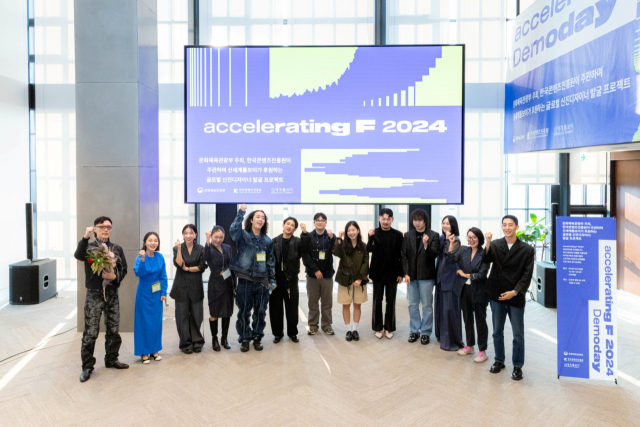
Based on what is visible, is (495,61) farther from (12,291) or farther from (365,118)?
(12,291)

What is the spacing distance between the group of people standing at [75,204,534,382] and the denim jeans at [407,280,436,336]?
11 mm

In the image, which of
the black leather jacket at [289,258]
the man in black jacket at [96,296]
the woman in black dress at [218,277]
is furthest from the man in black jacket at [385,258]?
the man in black jacket at [96,296]

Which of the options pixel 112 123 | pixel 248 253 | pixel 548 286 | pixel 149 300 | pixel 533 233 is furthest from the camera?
pixel 533 233

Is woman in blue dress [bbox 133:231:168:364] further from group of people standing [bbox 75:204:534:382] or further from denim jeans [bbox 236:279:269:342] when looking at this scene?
denim jeans [bbox 236:279:269:342]

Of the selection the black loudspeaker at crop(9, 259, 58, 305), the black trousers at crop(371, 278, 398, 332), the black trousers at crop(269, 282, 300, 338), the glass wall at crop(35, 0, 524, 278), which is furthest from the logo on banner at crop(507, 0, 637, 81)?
the black loudspeaker at crop(9, 259, 58, 305)

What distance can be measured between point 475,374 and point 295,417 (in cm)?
173

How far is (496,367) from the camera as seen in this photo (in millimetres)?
3758

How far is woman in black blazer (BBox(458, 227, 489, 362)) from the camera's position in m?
3.94

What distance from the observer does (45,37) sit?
731cm

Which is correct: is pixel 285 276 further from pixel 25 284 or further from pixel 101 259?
pixel 25 284

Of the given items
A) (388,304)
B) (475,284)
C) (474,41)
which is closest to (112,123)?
(388,304)

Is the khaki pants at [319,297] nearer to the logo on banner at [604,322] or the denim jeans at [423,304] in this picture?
the denim jeans at [423,304]

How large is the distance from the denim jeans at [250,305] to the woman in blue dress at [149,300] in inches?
29.8

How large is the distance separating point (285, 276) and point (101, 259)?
1789mm
